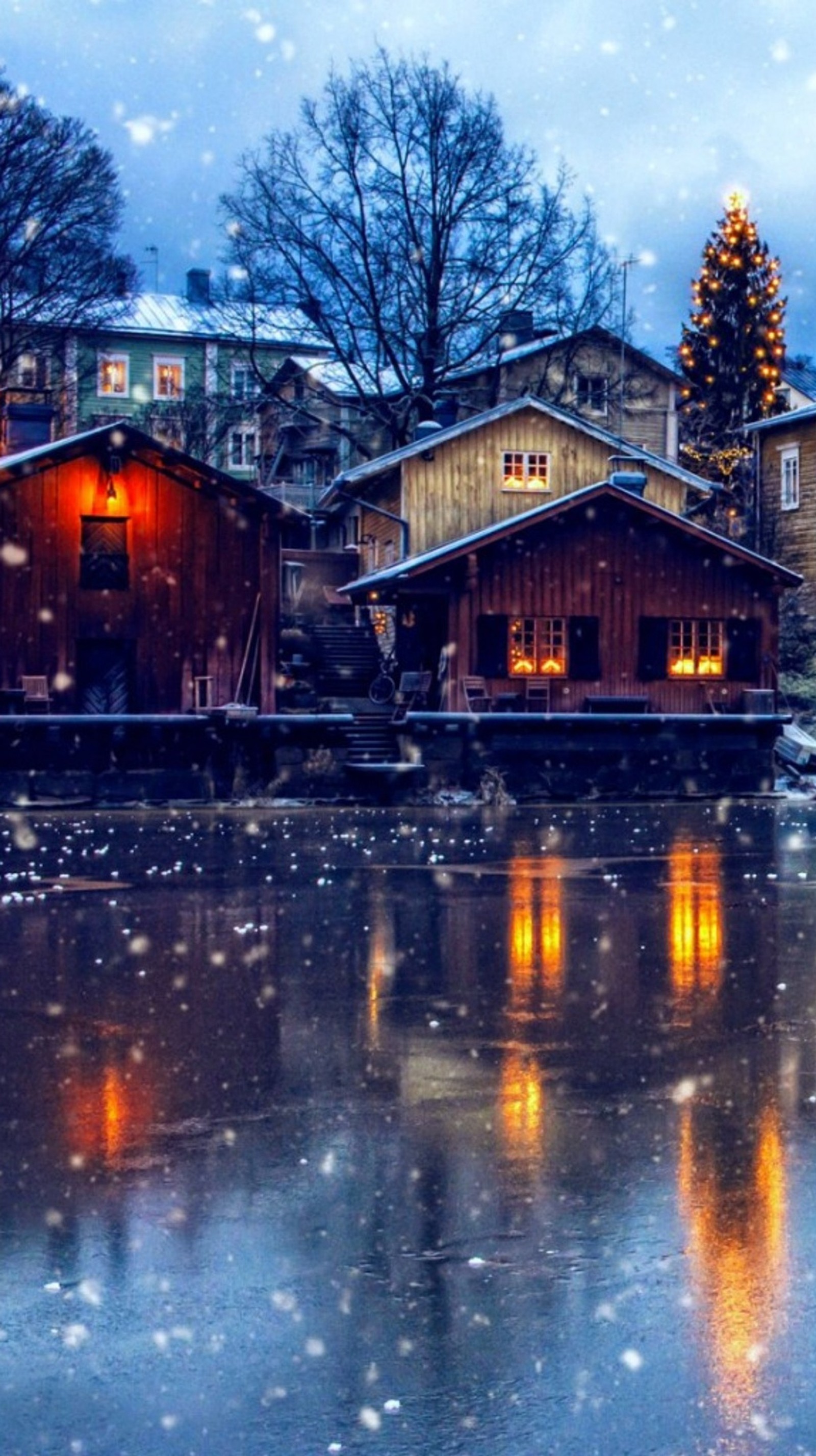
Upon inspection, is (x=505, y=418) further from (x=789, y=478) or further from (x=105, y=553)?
(x=105, y=553)

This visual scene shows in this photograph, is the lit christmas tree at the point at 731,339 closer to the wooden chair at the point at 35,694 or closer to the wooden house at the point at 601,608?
the wooden house at the point at 601,608

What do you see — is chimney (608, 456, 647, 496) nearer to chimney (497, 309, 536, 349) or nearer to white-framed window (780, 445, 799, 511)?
white-framed window (780, 445, 799, 511)

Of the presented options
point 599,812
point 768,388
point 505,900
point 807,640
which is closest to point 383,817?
point 599,812

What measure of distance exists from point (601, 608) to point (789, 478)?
16697mm

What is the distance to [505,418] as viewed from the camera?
47312 millimetres

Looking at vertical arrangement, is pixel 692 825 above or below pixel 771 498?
below

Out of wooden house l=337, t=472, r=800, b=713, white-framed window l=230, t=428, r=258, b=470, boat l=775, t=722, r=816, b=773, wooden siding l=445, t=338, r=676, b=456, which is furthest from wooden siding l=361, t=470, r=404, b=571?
white-framed window l=230, t=428, r=258, b=470

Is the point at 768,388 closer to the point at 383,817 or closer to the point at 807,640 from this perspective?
the point at 807,640

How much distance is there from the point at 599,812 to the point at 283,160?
2883cm

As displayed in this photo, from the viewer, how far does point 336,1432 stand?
15.8 ft

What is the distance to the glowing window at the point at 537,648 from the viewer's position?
37.4 meters

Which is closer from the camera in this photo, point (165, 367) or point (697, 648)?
point (697, 648)

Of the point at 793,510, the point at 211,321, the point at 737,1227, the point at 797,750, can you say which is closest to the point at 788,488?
the point at 793,510

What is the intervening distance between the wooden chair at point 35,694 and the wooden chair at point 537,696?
30.7ft
